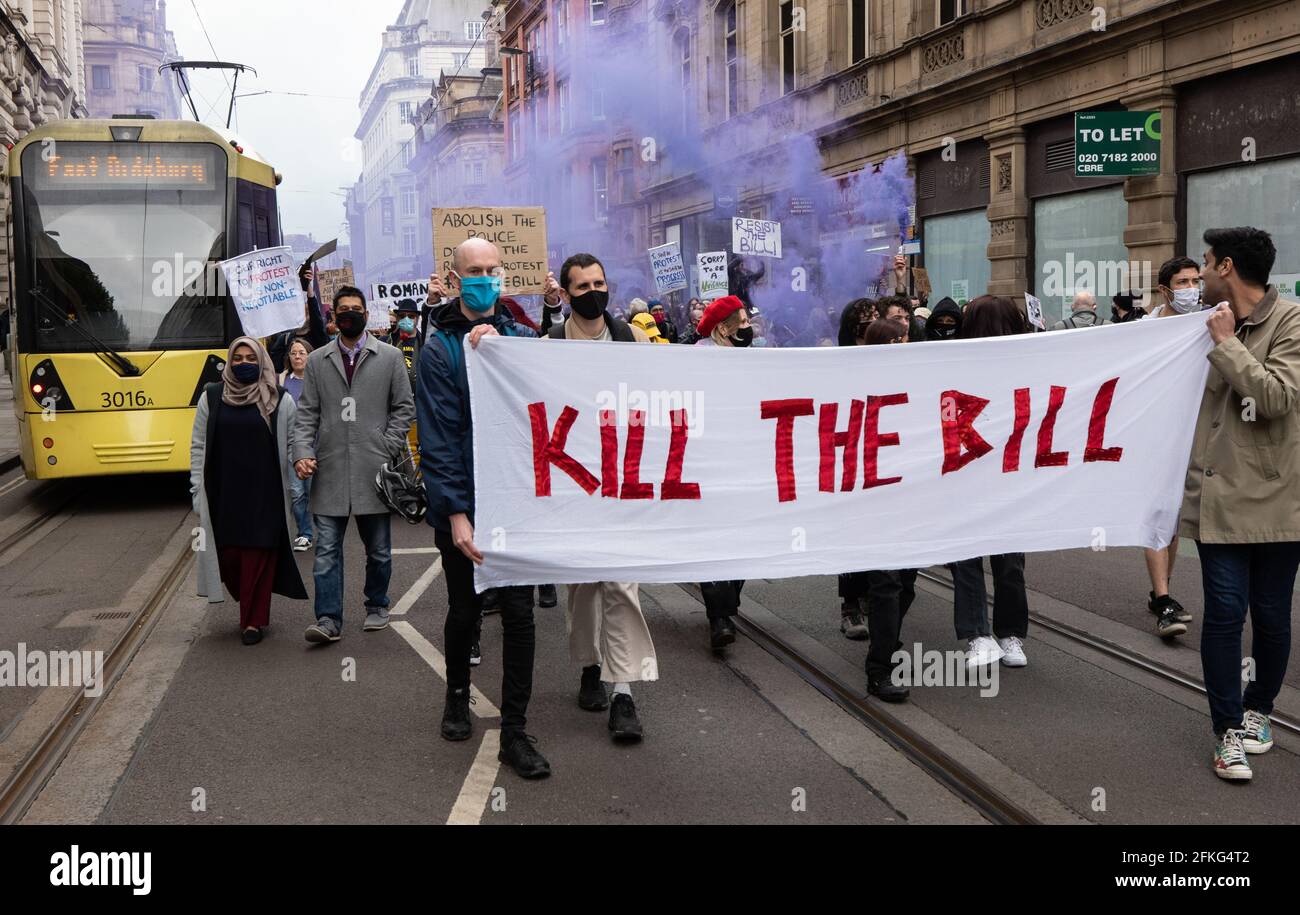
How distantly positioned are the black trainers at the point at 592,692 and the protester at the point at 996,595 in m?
1.76

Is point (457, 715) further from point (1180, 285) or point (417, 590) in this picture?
point (1180, 285)

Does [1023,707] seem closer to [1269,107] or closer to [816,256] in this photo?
[1269,107]

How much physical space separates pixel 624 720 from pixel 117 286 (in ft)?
28.9

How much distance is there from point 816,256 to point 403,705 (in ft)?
63.3

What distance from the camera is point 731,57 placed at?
29156 mm

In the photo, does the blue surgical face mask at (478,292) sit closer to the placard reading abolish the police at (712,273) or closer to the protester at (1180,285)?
the protester at (1180,285)

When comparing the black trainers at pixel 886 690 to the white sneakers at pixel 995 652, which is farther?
the white sneakers at pixel 995 652

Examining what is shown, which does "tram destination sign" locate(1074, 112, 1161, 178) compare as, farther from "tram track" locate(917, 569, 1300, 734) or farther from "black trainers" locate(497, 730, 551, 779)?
"black trainers" locate(497, 730, 551, 779)

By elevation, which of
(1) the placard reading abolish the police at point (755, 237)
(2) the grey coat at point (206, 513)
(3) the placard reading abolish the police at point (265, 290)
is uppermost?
(1) the placard reading abolish the police at point (755, 237)

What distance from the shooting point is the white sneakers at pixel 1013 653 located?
6355mm

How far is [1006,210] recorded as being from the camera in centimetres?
1906

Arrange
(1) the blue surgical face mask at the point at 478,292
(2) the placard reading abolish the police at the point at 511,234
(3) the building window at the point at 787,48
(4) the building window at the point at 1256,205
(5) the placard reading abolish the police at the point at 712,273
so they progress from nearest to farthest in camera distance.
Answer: (1) the blue surgical face mask at the point at 478,292 < (4) the building window at the point at 1256,205 < (2) the placard reading abolish the police at the point at 511,234 < (5) the placard reading abolish the police at the point at 712,273 < (3) the building window at the point at 787,48

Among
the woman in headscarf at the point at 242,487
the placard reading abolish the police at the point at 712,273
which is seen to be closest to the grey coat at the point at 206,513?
the woman in headscarf at the point at 242,487
